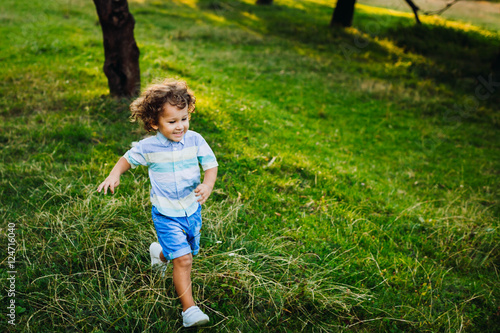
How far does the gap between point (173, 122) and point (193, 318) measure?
1.46m

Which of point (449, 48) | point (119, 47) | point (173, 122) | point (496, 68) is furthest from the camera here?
point (449, 48)

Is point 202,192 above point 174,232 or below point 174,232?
above

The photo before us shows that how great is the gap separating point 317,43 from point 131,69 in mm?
9234

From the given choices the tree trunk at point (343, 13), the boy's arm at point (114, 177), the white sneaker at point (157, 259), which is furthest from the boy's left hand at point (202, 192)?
the tree trunk at point (343, 13)

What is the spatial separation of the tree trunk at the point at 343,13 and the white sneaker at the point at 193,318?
49.2 feet

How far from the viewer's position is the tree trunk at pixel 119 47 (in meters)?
5.56

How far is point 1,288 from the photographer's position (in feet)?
8.98

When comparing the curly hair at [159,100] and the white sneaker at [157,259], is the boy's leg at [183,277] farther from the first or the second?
the curly hair at [159,100]

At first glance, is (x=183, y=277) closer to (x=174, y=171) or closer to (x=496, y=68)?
(x=174, y=171)

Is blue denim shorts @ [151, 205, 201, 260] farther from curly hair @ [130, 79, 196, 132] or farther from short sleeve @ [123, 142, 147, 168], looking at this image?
curly hair @ [130, 79, 196, 132]

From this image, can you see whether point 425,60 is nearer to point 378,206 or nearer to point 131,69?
point 378,206

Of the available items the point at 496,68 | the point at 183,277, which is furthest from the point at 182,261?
the point at 496,68

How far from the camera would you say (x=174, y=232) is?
2572 mm

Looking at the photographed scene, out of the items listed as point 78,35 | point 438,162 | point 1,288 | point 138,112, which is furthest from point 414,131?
point 78,35
